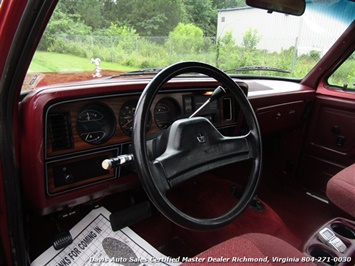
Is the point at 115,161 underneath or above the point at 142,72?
underneath

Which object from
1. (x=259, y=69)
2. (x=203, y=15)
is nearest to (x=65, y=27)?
(x=203, y=15)

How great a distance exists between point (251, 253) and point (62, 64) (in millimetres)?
1137

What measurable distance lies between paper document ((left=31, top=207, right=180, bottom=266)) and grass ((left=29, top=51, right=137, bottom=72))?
85cm

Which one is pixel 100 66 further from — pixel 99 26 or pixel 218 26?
pixel 218 26

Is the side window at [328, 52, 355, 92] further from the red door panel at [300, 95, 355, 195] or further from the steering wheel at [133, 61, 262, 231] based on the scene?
the steering wheel at [133, 61, 262, 231]

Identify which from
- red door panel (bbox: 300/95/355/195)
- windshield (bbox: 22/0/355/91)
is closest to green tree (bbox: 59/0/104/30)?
windshield (bbox: 22/0/355/91)

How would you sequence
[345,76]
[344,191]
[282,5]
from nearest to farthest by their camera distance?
[344,191]
[282,5]
[345,76]

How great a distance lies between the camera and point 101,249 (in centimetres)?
153

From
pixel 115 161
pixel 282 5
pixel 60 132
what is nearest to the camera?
pixel 115 161

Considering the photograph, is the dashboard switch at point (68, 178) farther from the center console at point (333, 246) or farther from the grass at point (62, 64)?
the center console at point (333, 246)

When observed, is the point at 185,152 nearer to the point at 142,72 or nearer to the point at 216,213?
the point at 142,72

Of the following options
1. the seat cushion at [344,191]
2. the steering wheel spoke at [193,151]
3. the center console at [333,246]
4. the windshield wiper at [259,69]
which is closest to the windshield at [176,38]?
the windshield wiper at [259,69]

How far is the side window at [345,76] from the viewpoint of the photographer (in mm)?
2347

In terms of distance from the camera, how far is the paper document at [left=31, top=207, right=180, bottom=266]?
Answer: 146 cm
